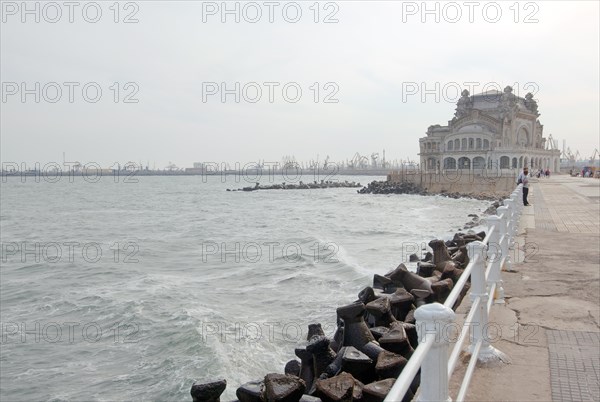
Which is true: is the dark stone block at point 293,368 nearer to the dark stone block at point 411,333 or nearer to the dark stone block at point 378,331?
the dark stone block at point 378,331

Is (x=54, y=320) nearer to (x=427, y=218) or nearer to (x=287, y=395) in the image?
(x=287, y=395)

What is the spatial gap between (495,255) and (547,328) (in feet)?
2.83

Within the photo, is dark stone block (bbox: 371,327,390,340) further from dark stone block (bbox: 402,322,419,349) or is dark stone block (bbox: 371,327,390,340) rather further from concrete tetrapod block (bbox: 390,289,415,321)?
concrete tetrapod block (bbox: 390,289,415,321)

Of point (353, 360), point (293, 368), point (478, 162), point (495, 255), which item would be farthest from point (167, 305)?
point (478, 162)

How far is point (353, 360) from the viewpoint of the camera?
5074 mm

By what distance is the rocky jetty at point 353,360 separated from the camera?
14.9 feet

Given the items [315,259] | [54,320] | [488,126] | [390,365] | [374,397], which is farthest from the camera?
[488,126]

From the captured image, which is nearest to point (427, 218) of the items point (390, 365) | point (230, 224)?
point (230, 224)

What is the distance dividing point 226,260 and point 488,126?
72.1 metres

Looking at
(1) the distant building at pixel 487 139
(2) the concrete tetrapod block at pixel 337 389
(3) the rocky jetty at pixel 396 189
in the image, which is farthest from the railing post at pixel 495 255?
(1) the distant building at pixel 487 139

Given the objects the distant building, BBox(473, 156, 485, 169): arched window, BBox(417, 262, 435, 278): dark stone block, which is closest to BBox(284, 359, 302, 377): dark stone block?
BBox(417, 262, 435, 278): dark stone block

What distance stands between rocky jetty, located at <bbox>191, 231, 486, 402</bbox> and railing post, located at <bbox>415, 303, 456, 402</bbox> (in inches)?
53.2

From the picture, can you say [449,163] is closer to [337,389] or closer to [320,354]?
[320,354]

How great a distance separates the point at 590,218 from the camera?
1429cm
